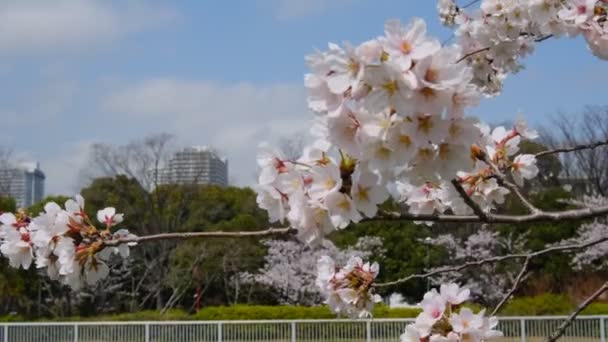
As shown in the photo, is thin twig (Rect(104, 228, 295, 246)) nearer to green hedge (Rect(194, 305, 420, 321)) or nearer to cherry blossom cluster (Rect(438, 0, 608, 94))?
cherry blossom cluster (Rect(438, 0, 608, 94))

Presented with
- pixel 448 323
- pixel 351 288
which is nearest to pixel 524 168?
pixel 448 323

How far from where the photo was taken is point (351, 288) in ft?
7.77

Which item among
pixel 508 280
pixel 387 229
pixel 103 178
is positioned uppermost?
pixel 103 178

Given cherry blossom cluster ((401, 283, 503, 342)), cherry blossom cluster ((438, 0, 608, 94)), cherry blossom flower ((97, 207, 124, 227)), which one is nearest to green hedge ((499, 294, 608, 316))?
cherry blossom cluster ((438, 0, 608, 94))

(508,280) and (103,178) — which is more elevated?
(103,178)

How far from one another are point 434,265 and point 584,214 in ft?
66.3

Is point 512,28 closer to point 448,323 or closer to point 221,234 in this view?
point 448,323

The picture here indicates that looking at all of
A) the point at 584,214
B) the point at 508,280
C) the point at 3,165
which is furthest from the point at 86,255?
the point at 3,165

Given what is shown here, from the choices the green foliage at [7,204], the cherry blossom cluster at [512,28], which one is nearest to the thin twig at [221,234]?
the cherry blossom cluster at [512,28]

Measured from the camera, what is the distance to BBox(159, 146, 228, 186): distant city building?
25141 mm

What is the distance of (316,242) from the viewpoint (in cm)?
128

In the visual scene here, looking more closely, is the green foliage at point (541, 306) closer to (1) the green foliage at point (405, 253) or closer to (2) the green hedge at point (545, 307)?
(2) the green hedge at point (545, 307)

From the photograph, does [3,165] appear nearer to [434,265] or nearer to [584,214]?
[434,265]

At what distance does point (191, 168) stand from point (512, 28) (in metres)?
23.9
